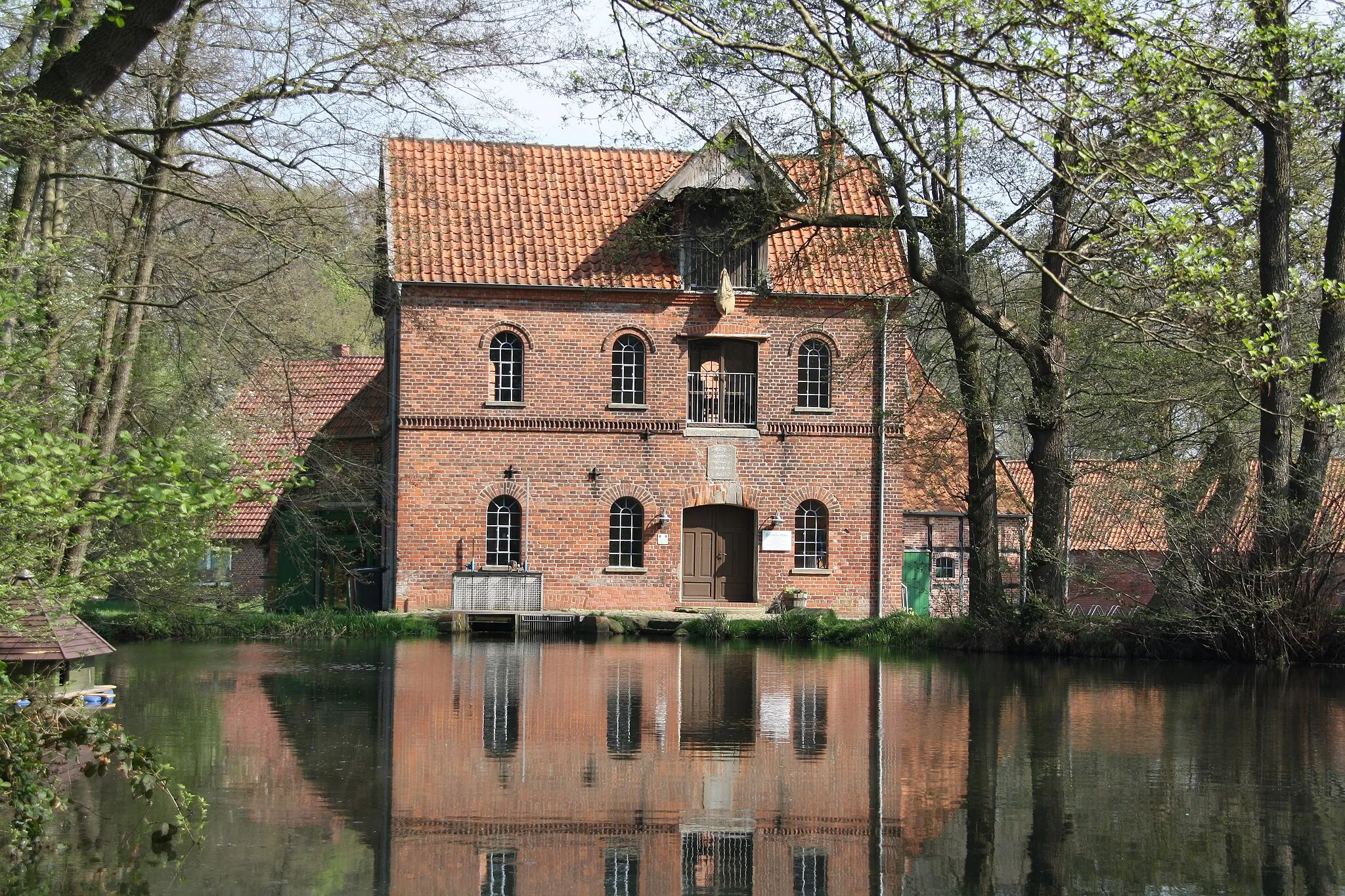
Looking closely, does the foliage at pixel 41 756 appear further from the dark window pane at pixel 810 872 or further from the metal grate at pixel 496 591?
the metal grate at pixel 496 591

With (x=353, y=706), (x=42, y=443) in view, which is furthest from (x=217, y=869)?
(x=353, y=706)

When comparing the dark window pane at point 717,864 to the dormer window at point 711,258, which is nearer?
the dark window pane at point 717,864

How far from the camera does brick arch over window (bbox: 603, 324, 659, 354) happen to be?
29141mm

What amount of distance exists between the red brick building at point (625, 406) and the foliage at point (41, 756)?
65.3 ft

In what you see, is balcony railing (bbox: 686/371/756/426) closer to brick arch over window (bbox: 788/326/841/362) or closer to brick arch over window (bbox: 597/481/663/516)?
brick arch over window (bbox: 788/326/841/362)

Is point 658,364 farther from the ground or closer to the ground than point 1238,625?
farther from the ground

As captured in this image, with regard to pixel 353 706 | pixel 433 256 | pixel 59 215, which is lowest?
pixel 353 706

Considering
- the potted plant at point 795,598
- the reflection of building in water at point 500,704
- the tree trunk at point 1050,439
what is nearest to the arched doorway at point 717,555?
the potted plant at point 795,598

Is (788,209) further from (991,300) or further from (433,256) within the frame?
(433,256)

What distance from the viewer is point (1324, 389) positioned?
710 inches

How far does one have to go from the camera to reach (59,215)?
1546cm

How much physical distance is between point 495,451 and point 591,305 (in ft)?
10.9

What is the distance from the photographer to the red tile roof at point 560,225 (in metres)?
28.6

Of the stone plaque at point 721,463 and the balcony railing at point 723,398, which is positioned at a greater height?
the balcony railing at point 723,398
